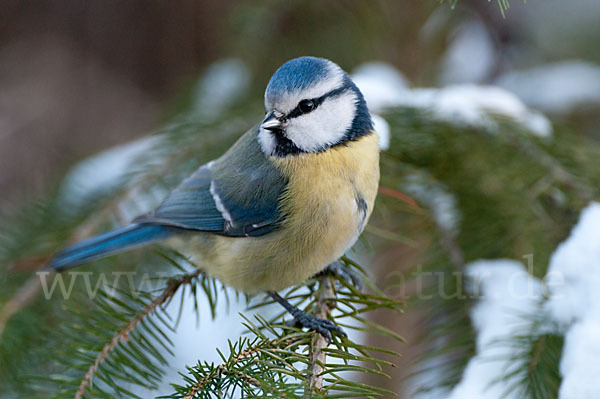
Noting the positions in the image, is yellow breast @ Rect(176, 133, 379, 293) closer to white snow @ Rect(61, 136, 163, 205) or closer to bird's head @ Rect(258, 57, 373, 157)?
bird's head @ Rect(258, 57, 373, 157)

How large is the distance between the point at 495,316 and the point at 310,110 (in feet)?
2.12

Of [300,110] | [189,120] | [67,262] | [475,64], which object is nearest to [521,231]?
[300,110]

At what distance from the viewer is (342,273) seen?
141 centimetres

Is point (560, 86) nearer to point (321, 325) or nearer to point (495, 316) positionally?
point (495, 316)

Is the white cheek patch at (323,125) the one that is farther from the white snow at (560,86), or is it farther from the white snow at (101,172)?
the white snow at (560,86)

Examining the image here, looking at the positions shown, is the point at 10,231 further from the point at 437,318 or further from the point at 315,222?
the point at 437,318

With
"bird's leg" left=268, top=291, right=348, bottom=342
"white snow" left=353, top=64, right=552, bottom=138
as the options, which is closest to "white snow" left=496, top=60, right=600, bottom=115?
"white snow" left=353, top=64, right=552, bottom=138

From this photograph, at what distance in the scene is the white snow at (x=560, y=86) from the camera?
2.27 metres

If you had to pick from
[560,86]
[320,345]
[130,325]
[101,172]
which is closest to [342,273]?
[320,345]

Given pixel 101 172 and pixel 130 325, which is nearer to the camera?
pixel 130 325

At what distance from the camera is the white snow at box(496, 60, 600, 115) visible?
2.27 meters

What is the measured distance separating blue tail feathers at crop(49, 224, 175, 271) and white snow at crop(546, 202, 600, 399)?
987 millimetres

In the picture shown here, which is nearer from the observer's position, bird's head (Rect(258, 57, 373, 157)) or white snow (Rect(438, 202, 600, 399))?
white snow (Rect(438, 202, 600, 399))

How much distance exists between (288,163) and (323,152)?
92mm
